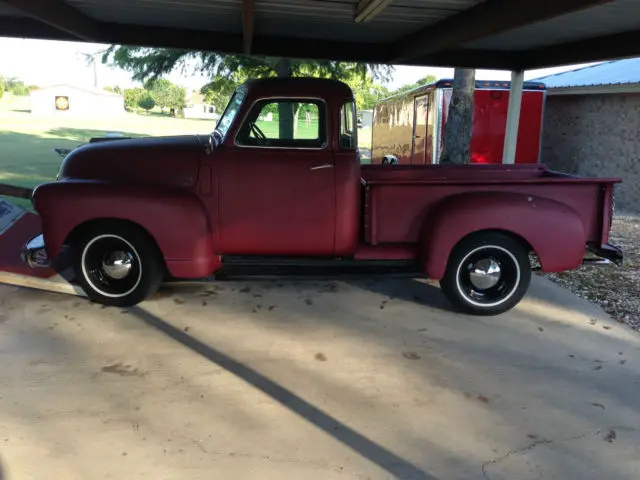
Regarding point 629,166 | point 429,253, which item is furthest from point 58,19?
point 629,166

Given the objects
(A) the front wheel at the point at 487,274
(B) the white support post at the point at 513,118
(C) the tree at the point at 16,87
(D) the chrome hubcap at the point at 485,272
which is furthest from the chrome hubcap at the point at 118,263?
(C) the tree at the point at 16,87

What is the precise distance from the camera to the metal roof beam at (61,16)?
198 inches

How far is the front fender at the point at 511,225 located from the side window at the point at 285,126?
127cm

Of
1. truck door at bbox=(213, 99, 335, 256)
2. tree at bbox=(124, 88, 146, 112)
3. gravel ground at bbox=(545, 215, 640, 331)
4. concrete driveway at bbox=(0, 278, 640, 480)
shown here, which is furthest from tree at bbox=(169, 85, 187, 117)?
concrete driveway at bbox=(0, 278, 640, 480)

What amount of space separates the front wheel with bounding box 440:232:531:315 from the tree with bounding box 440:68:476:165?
439 cm

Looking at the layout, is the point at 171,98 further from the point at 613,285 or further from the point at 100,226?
the point at 613,285

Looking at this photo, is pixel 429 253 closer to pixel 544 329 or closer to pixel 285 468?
pixel 544 329

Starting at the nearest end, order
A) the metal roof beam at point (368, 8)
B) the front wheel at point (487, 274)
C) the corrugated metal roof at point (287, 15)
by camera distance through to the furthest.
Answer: the metal roof beam at point (368, 8) → the front wheel at point (487, 274) → the corrugated metal roof at point (287, 15)

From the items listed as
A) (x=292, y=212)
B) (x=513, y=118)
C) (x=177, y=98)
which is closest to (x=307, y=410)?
(x=292, y=212)

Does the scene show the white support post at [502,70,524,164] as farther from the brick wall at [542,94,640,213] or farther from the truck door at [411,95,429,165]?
the truck door at [411,95,429,165]

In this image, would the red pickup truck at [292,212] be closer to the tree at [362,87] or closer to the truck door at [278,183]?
the truck door at [278,183]

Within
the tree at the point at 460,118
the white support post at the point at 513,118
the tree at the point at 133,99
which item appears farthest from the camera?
the tree at the point at 133,99

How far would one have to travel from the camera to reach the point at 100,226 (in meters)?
4.72

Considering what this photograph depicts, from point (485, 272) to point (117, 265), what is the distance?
327 centimetres
